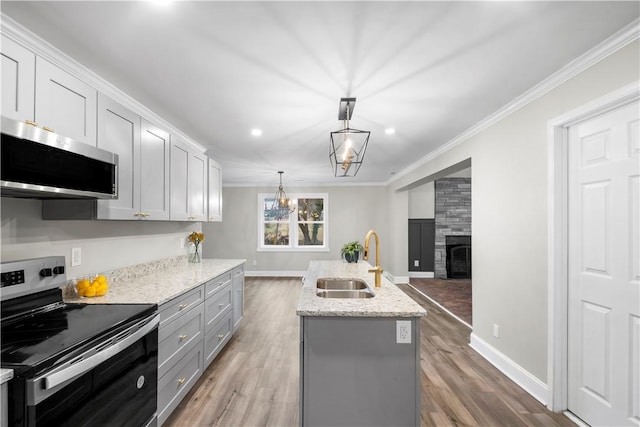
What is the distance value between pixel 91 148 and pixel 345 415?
83.3 inches

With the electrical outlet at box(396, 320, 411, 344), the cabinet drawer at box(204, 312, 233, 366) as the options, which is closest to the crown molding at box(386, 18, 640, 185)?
the electrical outlet at box(396, 320, 411, 344)

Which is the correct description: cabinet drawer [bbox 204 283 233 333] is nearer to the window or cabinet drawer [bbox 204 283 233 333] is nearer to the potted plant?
the potted plant

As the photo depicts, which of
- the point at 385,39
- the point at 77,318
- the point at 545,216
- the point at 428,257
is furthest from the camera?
the point at 428,257

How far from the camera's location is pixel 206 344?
274 centimetres

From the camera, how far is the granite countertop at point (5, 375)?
1.03 metres

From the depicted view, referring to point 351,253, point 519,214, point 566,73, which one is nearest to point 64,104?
point 351,253

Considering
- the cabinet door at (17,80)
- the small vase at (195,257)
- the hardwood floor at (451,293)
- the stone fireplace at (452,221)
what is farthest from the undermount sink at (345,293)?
the stone fireplace at (452,221)

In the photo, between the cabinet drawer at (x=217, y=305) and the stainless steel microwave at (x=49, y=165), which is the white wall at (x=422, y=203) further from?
the stainless steel microwave at (x=49, y=165)

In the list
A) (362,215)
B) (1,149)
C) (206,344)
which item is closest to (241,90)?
(1,149)

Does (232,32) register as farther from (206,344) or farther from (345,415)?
(206,344)

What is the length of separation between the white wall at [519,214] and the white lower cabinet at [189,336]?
9.22 feet

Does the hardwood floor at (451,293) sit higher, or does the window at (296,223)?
the window at (296,223)

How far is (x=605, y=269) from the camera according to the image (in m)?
1.92

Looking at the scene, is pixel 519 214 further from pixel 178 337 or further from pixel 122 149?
pixel 122 149
